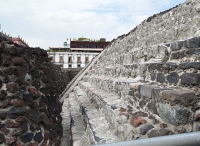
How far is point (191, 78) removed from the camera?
1.97 m

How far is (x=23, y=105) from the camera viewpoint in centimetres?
294

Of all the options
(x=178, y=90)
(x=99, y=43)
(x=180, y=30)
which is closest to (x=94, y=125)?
(x=178, y=90)

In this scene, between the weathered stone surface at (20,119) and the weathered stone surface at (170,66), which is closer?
the weathered stone surface at (170,66)

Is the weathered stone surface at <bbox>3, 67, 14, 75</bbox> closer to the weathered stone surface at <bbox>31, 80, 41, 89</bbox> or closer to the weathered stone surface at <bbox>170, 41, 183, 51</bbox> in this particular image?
the weathered stone surface at <bbox>31, 80, 41, 89</bbox>

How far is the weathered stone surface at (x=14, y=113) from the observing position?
2.83 meters

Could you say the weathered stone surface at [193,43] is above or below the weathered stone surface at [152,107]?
above

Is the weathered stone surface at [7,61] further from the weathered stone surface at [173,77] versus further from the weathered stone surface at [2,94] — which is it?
the weathered stone surface at [173,77]

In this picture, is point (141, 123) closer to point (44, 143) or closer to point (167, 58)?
point (167, 58)

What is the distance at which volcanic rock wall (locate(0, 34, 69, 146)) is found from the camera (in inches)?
111

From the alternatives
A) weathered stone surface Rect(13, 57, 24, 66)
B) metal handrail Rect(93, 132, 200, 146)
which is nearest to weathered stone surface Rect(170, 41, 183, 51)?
metal handrail Rect(93, 132, 200, 146)

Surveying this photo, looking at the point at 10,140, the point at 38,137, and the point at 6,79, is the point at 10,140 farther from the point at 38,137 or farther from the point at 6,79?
the point at 6,79

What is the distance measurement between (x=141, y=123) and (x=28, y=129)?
1548mm

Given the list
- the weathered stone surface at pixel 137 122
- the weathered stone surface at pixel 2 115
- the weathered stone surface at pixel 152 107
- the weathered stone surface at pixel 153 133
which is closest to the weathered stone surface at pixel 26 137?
the weathered stone surface at pixel 2 115

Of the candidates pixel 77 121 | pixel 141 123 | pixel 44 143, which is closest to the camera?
pixel 141 123
